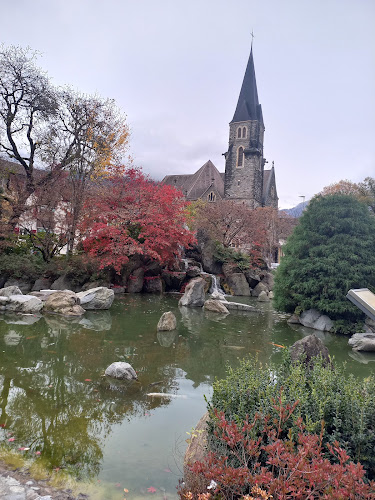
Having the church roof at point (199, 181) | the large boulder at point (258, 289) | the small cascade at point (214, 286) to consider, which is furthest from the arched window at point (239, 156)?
the small cascade at point (214, 286)

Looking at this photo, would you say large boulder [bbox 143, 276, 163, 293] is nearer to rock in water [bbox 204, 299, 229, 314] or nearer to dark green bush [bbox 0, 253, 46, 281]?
rock in water [bbox 204, 299, 229, 314]

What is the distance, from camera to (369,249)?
9.94 m

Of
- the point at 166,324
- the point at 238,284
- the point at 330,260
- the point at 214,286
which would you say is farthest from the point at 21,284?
the point at 238,284

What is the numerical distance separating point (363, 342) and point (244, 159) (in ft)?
121

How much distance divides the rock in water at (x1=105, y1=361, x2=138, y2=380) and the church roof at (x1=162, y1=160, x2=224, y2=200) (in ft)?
124

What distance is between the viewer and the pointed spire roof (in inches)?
1672

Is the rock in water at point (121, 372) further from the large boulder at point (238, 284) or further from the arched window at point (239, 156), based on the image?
the arched window at point (239, 156)

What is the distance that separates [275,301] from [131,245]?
6531 millimetres

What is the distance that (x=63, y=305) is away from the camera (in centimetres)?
984

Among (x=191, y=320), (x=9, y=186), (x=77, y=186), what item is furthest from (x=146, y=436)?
(x=9, y=186)

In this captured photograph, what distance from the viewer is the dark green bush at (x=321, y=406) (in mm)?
2490

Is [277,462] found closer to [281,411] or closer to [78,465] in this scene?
[281,411]

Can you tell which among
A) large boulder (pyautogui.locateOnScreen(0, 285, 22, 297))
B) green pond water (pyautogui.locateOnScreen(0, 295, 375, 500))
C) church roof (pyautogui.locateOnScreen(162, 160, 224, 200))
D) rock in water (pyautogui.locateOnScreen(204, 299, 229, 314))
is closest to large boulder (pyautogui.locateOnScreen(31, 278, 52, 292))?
large boulder (pyautogui.locateOnScreen(0, 285, 22, 297))

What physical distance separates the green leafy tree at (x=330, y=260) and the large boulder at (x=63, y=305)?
6.41m
